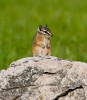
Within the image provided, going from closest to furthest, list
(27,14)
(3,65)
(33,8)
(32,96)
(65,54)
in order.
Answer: (32,96) → (3,65) → (65,54) → (27,14) → (33,8)

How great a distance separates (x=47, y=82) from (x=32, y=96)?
0.29 meters

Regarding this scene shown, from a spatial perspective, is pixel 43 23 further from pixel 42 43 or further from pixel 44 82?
pixel 44 82

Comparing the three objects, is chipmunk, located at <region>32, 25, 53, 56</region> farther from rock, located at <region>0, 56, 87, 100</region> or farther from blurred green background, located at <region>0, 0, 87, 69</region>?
blurred green background, located at <region>0, 0, 87, 69</region>

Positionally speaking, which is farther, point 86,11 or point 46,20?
point 86,11

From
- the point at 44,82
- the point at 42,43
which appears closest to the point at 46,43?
the point at 42,43

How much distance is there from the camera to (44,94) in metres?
7.34

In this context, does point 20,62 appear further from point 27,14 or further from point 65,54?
point 27,14

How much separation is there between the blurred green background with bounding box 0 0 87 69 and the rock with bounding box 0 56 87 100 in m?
5.38

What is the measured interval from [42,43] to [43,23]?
11.5 meters

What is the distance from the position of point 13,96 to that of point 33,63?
1.84 ft

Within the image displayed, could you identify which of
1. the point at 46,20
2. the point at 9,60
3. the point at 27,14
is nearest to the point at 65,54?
the point at 9,60

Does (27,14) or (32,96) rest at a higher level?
(27,14)

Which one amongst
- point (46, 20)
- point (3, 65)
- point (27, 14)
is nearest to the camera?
point (3, 65)

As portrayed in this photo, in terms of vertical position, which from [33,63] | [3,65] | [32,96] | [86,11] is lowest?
[32,96]
